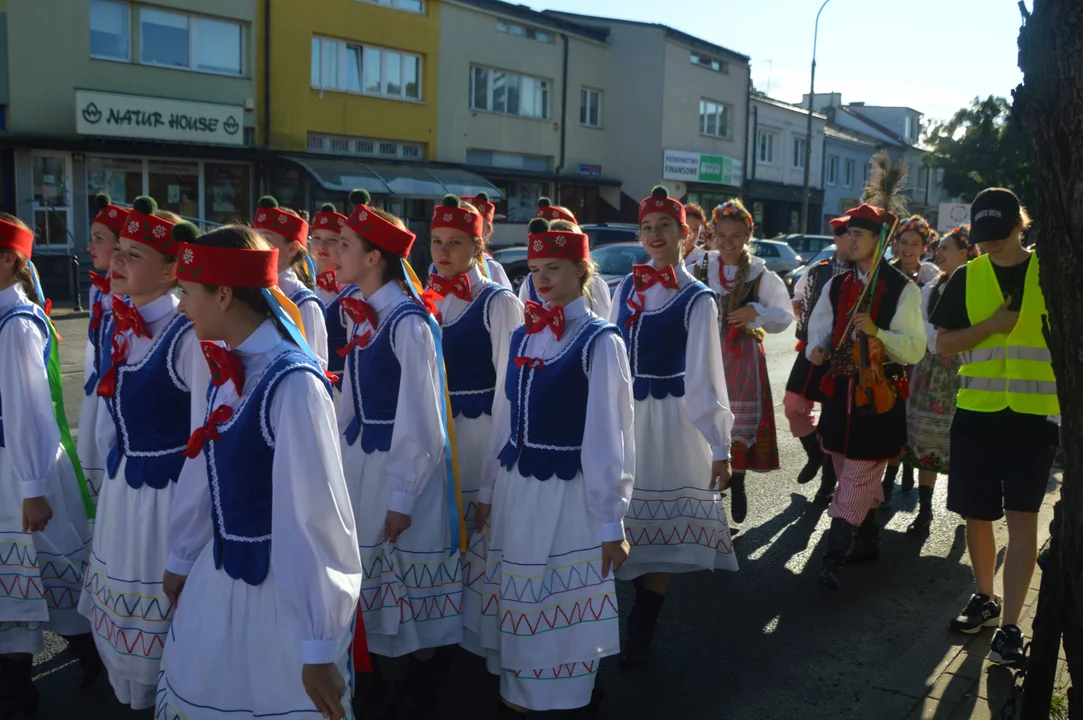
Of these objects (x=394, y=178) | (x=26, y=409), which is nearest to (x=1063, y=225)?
(x=26, y=409)

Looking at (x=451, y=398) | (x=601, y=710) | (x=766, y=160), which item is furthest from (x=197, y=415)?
(x=766, y=160)

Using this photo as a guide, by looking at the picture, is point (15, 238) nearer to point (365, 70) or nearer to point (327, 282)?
point (327, 282)

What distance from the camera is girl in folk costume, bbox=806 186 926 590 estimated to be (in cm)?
573

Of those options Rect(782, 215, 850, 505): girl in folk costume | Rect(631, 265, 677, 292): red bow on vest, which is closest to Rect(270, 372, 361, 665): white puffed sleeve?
Rect(631, 265, 677, 292): red bow on vest

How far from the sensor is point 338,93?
87.2 ft

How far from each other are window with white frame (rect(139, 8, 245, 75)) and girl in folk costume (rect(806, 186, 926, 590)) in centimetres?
2055

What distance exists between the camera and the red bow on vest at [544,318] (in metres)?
3.94

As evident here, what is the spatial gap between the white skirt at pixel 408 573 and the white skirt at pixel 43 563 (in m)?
1.26

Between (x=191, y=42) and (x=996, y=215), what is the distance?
22.2 meters

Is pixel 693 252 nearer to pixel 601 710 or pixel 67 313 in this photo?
pixel 601 710

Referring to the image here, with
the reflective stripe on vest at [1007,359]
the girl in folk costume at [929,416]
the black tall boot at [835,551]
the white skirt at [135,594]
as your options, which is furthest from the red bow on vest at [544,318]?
the girl in folk costume at [929,416]

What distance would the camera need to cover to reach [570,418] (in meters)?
3.87

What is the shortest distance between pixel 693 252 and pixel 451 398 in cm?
375

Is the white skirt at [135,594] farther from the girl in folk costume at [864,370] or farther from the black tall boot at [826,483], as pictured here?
the black tall boot at [826,483]
